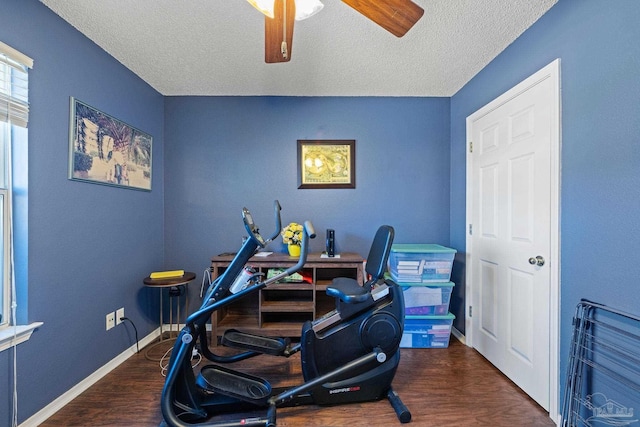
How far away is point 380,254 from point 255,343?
1.06 metres

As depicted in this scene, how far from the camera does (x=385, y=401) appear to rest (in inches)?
63.6

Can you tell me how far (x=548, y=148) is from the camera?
151 cm

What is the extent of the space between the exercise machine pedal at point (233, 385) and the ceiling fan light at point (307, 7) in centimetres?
207

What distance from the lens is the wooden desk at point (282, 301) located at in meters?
2.22

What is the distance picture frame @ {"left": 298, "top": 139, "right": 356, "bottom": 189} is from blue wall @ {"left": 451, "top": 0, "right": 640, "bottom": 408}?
1.58 m

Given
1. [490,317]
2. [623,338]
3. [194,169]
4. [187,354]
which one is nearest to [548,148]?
[623,338]

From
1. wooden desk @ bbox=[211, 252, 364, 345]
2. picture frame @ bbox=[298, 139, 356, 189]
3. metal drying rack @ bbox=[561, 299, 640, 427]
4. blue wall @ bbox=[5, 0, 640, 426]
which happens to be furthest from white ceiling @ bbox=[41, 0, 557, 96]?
metal drying rack @ bbox=[561, 299, 640, 427]

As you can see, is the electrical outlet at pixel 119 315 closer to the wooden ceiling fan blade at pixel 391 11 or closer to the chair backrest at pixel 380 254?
the chair backrest at pixel 380 254

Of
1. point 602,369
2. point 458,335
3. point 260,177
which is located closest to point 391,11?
point 260,177

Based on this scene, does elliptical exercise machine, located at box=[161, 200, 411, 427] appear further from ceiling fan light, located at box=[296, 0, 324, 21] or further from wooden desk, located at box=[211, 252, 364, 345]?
ceiling fan light, located at box=[296, 0, 324, 21]

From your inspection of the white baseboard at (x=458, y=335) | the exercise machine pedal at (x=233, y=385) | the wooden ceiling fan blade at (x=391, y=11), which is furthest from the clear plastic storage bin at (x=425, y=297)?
the wooden ceiling fan blade at (x=391, y=11)

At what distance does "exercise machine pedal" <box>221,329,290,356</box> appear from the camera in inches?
64.7

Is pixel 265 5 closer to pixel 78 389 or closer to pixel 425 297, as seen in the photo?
pixel 425 297

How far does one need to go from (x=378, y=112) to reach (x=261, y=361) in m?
2.69
